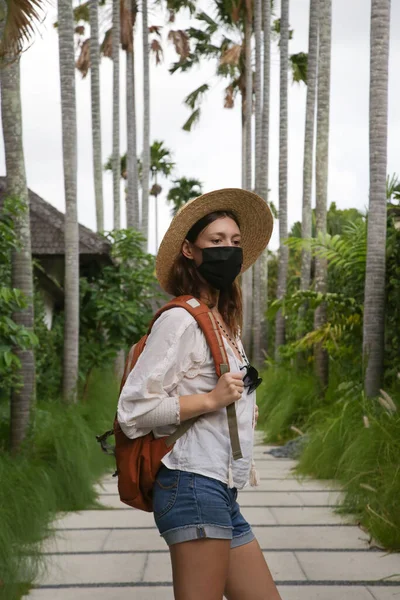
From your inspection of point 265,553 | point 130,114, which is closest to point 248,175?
point 130,114

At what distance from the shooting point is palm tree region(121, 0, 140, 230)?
22984 mm

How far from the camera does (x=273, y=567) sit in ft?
19.6

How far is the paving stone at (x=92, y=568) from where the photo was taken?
224 inches

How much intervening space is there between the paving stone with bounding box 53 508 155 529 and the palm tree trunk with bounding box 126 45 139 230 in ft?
46.9

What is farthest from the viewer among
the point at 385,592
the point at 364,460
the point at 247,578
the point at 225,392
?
the point at 364,460

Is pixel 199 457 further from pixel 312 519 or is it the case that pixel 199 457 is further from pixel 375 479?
pixel 312 519

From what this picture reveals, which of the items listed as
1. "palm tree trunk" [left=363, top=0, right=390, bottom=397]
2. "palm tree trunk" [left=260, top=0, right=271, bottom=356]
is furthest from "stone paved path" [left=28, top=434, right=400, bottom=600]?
"palm tree trunk" [left=260, top=0, right=271, bottom=356]

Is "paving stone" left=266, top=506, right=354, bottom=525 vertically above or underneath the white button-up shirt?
underneath

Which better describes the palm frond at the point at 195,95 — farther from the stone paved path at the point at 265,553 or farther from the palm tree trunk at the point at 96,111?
the stone paved path at the point at 265,553

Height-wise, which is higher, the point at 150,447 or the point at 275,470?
the point at 150,447

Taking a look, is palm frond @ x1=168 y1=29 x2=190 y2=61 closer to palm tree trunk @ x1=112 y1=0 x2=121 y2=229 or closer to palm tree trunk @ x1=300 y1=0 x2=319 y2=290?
palm tree trunk @ x1=112 y1=0 x2=121 y2=229

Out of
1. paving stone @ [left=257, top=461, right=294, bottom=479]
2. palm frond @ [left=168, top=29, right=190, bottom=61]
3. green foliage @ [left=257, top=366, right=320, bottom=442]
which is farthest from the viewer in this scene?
palm frond @ [left=168, top=29, right=190, bottom=61]

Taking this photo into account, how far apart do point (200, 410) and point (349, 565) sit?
358 cm

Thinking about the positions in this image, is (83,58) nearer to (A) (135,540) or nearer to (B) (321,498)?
(B) (321,498)
